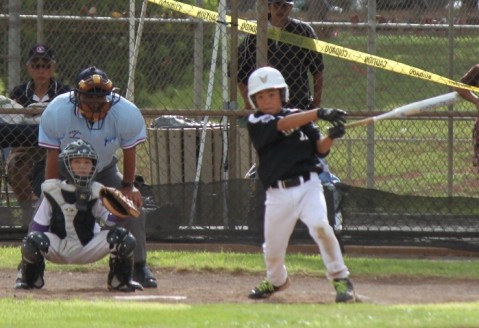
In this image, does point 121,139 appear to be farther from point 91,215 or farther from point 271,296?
point 271,296

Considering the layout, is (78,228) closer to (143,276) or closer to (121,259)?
(121,259)

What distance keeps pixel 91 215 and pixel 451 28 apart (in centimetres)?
438

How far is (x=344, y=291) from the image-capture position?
24.9 feet

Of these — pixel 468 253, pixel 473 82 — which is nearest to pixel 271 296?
pixel 468 253

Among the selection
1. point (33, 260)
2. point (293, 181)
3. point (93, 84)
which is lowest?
point (33, 260)

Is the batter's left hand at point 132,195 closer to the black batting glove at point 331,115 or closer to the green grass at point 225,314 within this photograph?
the green grass at point 225,314

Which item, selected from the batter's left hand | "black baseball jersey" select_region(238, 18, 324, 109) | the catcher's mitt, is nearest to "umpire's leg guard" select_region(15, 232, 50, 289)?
the catcher's mitt

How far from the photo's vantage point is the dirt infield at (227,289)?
7.94 meters

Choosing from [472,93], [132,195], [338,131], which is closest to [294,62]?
[472,93]

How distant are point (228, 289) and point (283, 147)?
146 cm

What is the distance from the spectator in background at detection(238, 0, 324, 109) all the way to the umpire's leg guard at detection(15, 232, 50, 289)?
2789 millimetres

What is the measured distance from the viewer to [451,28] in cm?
1127

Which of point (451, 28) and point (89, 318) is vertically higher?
point (451, 28)

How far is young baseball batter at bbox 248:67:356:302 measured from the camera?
756 centimetres
